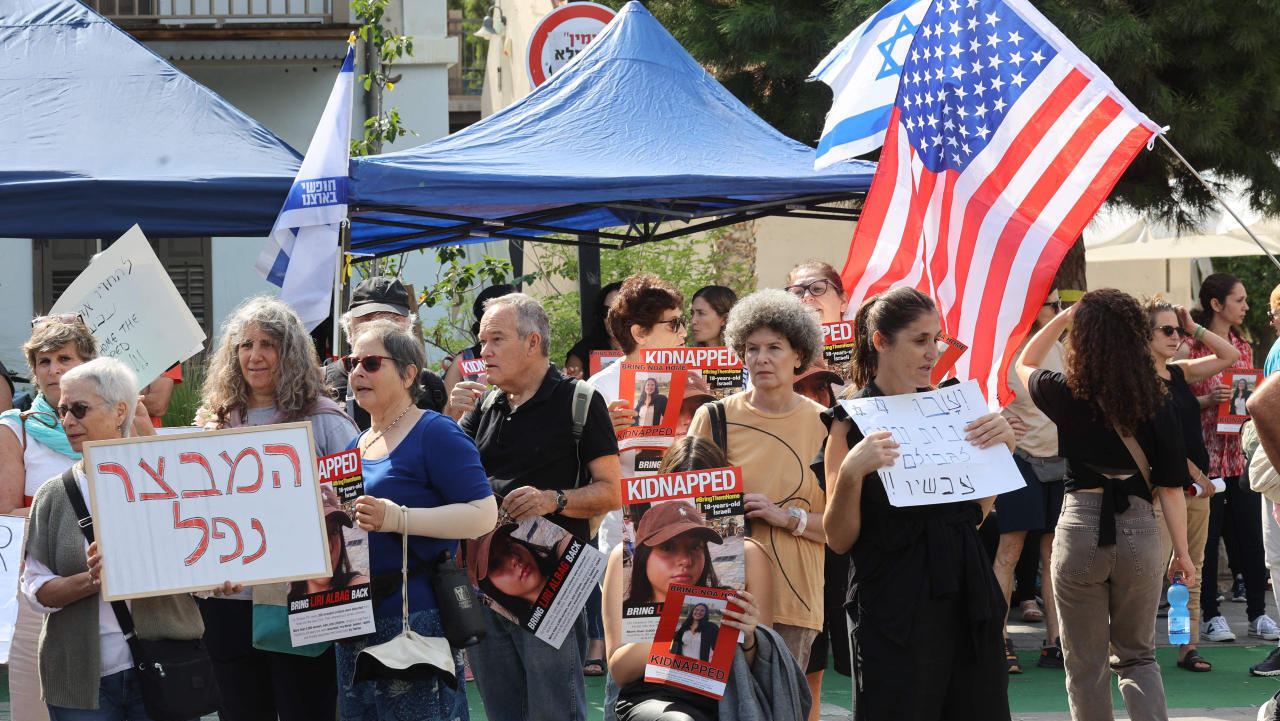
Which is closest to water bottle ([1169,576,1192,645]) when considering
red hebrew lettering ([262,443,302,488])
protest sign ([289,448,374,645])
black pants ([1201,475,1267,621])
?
black pants ([1201,475,1267,621])

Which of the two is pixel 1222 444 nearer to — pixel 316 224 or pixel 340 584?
pixel 316 224

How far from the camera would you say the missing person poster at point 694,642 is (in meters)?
3.95

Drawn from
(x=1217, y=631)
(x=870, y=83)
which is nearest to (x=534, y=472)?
(x=870, y=83)

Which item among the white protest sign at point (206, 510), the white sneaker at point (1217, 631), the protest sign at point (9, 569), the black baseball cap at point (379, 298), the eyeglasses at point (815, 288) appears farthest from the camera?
the white sneaker at point (1217, 631)

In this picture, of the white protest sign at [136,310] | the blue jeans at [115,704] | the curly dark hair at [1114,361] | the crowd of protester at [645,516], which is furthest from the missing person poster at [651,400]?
the blue jeans at [115,704]

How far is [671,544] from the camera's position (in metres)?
4.00

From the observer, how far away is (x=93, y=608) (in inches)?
159

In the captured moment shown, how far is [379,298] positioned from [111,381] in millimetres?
2187

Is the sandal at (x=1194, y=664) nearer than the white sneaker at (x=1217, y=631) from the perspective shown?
Yes

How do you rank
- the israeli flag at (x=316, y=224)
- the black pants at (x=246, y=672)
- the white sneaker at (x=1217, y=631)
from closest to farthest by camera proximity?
the black pants at (x=246, y=672) → the israeli flag at (x=316, y=224) → the white sneaker at (x=1217, y=631)

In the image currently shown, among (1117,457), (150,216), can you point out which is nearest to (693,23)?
(150,216)

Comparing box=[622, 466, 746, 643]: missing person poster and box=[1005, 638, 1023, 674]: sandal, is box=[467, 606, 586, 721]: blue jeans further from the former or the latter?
box=[1005, 638, 1023, 674]: sandal

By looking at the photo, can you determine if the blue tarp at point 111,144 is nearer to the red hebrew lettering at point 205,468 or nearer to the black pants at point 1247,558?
the red hebrew lettering at point 205,468

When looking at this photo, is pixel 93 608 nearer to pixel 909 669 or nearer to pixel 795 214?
pixel 909 669
